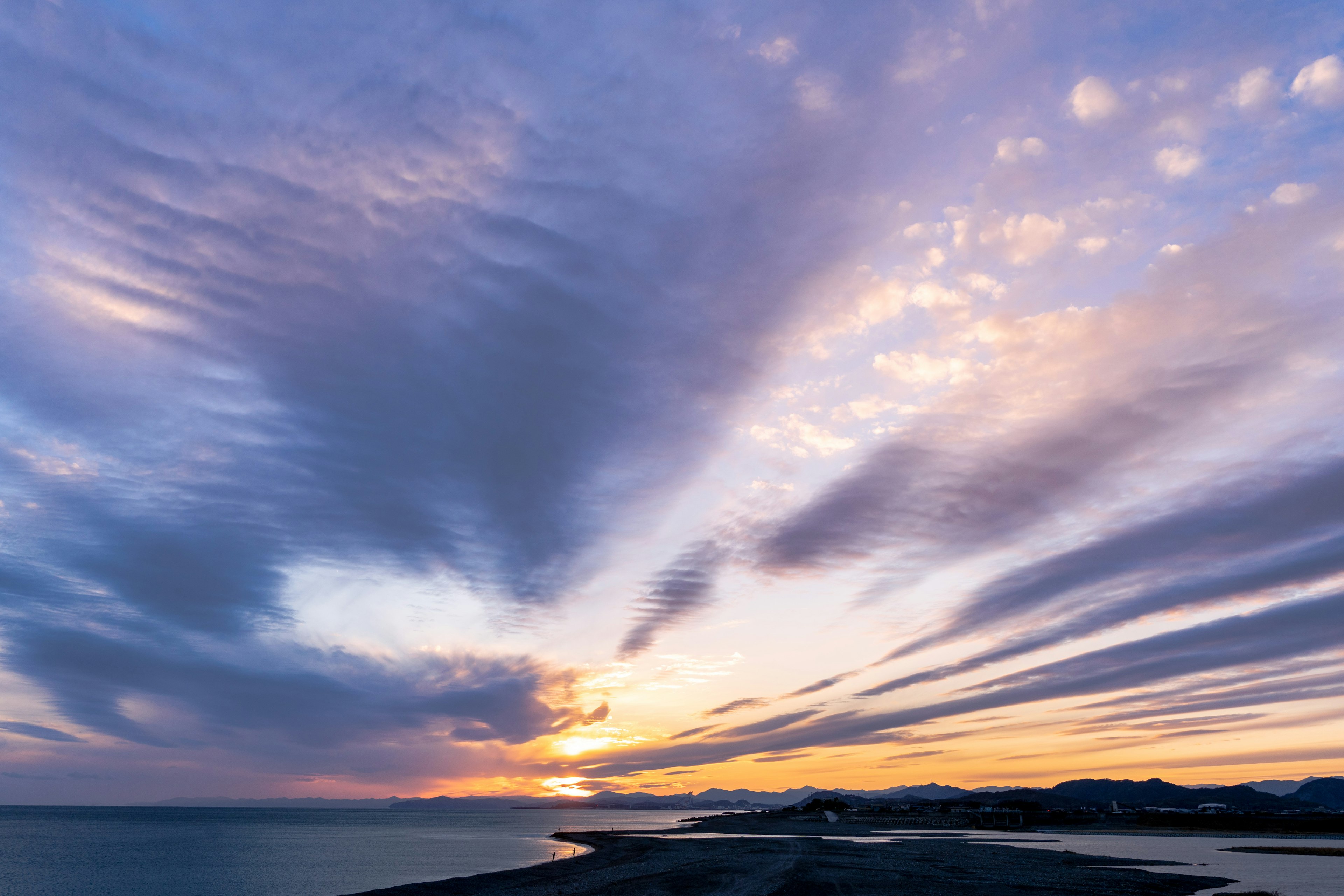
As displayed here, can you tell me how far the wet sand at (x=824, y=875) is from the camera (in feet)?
203

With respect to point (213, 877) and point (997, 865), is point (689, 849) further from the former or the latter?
point (213, 877)

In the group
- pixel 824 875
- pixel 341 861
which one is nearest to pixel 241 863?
pixel 341 861

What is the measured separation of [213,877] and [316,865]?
17.8 meters

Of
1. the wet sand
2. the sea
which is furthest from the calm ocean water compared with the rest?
the wet sand

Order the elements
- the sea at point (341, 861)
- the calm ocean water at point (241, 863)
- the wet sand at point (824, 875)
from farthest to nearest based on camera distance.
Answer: the calm ocean water at point (241, 863)
the sea at point (341, 861)
the wet sand at point (824, 875)

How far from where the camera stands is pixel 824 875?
2785 inches

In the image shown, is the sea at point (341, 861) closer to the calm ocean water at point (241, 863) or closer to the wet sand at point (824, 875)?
the calm ocean water at point (241, 863)

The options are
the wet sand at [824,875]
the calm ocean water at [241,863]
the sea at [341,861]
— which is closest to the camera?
the wet sand at [824,875]

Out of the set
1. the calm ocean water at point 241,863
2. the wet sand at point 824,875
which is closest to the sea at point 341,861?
the calm ocean water at point 241,863

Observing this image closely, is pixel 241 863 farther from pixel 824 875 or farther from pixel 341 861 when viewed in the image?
pixel 824 875

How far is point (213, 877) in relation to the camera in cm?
9475

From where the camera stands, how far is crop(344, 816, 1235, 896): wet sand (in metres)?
61.9

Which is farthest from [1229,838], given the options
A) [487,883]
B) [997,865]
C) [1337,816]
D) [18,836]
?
[18,836]

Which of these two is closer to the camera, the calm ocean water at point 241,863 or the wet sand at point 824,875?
the wet sand at point 824,875
